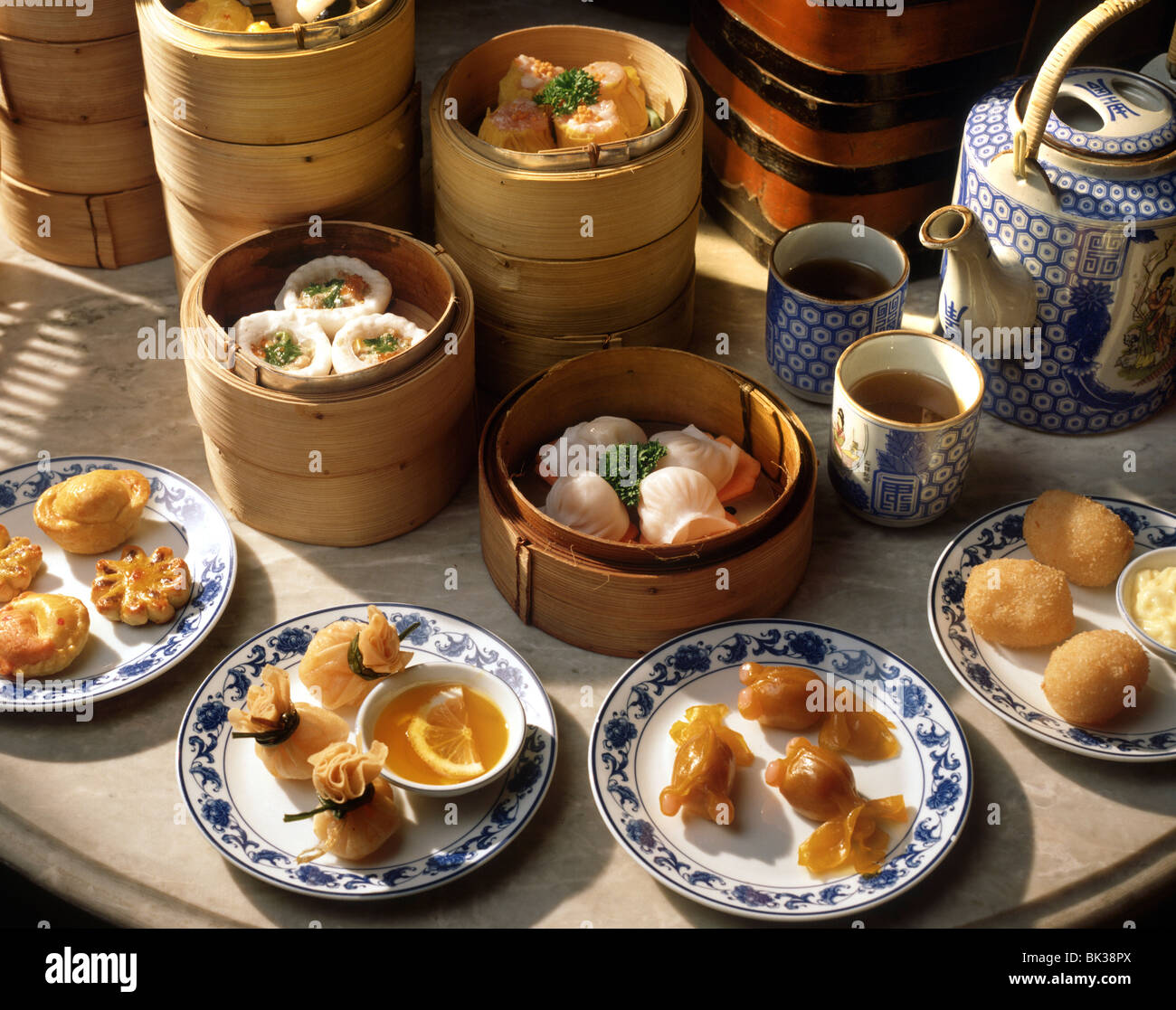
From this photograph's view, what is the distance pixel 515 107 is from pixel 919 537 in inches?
46.2

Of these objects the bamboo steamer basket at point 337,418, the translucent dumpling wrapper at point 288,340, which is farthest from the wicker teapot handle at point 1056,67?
the translucent dumpling wrapper at point 288,340

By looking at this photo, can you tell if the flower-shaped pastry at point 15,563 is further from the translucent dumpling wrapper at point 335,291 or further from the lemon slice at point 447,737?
the lemon slice at point 447,737

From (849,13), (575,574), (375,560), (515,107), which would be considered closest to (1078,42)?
(849,13)

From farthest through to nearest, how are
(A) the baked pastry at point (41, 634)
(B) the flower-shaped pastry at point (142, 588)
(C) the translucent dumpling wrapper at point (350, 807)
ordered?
1. (B) the flower-shaped pastry at point (142, 588)
2. (A) the baked pastry at point (41, 634)
3. (C) the translucent dumpling wrapper at point (350, 807)

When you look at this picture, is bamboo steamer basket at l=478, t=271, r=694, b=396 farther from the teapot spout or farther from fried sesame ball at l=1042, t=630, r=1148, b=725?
fried sesame ball at l=1042, t=630, r=1148, b=725

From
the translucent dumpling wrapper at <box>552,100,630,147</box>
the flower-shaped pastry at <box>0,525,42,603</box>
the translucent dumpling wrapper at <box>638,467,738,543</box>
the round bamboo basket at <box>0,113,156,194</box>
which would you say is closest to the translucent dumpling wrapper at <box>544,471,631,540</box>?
the translucent dumpling wrapper at <box>638,467,738,543</box>

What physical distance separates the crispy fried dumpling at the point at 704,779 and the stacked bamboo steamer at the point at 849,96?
4.36ft

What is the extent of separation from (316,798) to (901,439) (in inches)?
45.5

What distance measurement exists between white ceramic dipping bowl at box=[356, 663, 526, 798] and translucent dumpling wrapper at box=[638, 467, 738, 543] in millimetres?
401

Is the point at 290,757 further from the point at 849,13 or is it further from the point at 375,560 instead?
the point at 849,13

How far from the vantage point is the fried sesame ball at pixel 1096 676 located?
198cm

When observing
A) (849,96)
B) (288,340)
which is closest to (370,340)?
(288,340)

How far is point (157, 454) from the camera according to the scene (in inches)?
102

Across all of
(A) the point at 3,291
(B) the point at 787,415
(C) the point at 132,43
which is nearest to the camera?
(B) the point at 787,415
